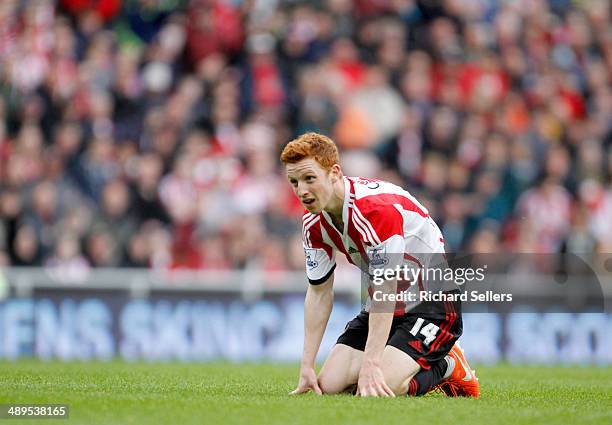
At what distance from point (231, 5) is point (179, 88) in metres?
2.00

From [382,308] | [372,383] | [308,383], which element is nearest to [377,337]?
[382,308]

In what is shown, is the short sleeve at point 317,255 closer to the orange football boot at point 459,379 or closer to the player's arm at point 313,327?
the player's arm at point 313,327

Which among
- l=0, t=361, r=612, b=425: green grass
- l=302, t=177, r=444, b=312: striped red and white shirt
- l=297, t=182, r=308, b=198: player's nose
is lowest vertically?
l=0, t=361, r=612, b=425: green grass

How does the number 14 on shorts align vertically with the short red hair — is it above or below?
below

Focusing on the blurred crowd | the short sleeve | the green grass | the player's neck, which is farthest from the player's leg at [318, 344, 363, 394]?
the blurred crowd

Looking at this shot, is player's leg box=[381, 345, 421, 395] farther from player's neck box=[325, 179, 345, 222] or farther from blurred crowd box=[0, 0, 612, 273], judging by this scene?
blurred crowd box=[0, 0, 612, 273]

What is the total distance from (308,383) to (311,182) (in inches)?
59.7

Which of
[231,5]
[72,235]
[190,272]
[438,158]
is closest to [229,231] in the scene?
[190,272]

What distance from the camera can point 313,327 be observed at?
8086 mm

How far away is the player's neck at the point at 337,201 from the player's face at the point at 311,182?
0.08m

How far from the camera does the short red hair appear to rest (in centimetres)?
745

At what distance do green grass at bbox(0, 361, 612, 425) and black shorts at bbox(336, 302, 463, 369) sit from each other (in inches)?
13.6

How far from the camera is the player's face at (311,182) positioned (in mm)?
7477

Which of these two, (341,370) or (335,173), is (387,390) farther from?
(335,173)
